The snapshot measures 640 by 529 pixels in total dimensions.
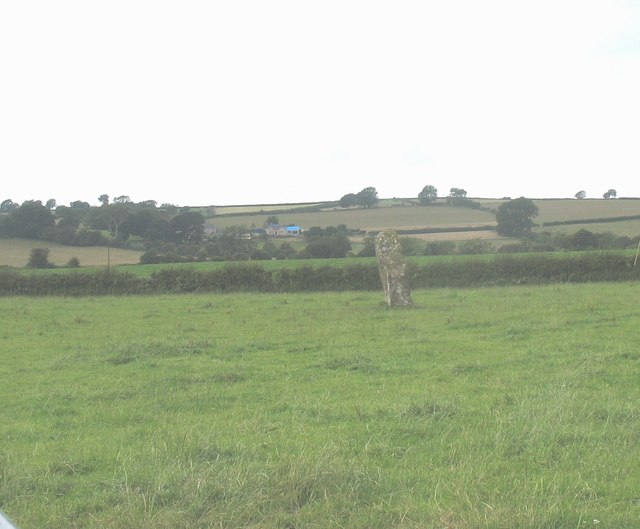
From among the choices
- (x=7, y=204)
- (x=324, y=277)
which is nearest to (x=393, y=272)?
(x=324, y=277)

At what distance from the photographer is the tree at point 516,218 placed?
52675mm

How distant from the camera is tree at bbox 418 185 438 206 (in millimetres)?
74056

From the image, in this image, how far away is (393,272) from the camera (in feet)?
72.1

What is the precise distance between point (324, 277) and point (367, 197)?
132 ft

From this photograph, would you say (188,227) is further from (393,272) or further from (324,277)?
(393,272)

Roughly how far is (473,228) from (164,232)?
24226mm

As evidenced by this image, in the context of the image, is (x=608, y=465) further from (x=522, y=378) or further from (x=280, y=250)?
(x=280, y=250)

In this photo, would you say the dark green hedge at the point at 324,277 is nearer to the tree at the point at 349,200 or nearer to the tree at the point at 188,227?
the tree at the point at 188,227

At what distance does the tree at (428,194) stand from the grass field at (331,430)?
59733 millimetres

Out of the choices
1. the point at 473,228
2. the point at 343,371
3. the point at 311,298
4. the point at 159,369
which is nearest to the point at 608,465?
the point at 343,371

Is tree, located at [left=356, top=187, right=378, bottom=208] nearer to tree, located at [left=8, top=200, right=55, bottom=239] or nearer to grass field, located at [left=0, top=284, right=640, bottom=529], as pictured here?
tree, located at [left=8, top=200, right=55, bottom=239]

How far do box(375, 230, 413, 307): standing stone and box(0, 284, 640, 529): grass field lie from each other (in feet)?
22.0

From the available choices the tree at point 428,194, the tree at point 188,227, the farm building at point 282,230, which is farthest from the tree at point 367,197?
the tree at point 188,227

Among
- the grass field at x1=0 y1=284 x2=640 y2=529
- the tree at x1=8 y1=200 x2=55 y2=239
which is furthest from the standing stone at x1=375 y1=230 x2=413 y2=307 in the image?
the tree at x1=8 y1=200 x2=55 y2=239
